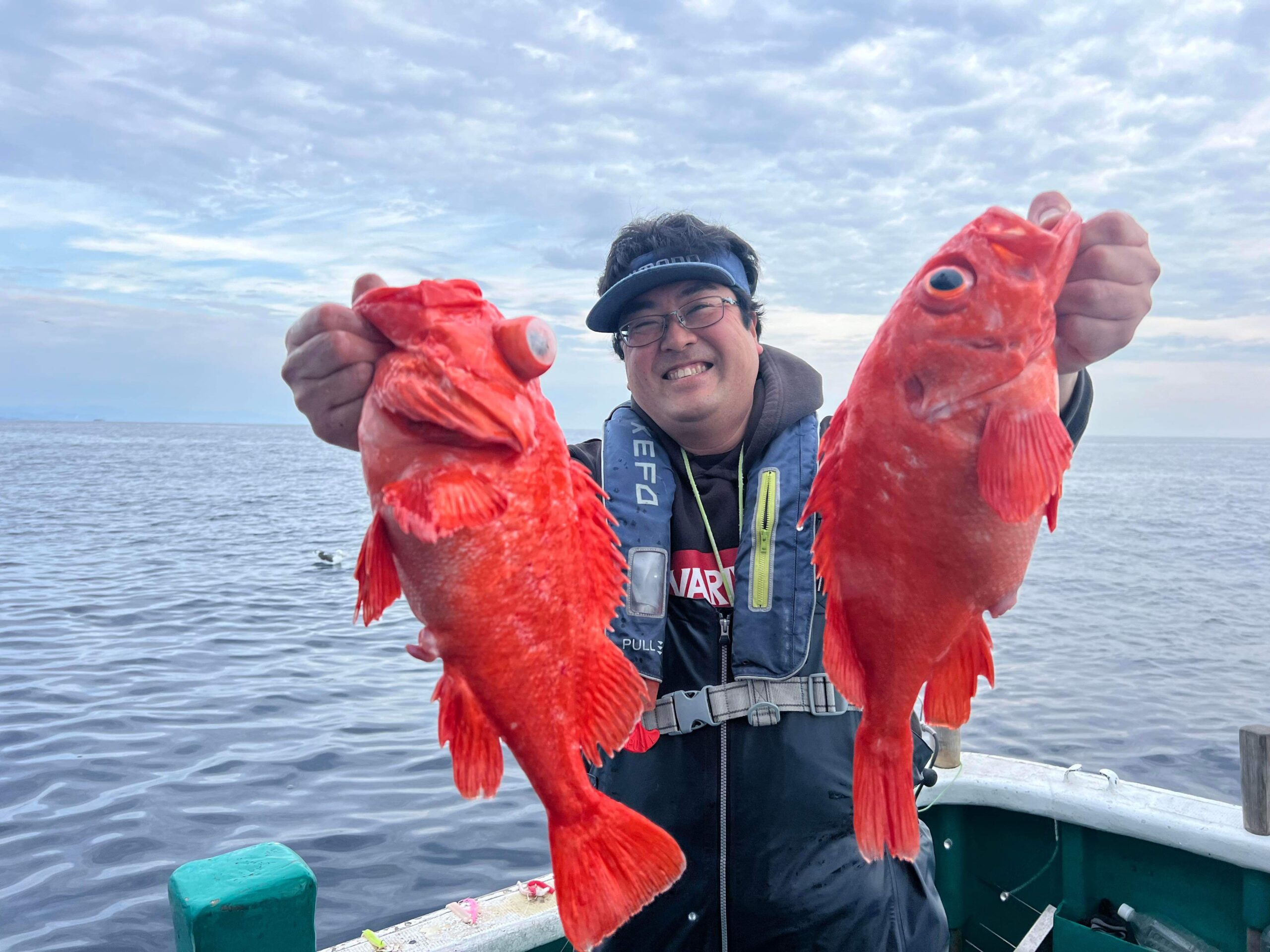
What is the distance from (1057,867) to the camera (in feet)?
17.5

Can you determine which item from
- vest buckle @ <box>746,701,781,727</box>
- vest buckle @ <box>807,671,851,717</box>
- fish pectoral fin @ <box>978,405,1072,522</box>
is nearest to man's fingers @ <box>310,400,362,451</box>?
fish pectoral fin @ <box>978,405,1072,522</box>

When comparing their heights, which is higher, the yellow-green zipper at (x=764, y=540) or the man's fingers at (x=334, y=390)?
the man's fingers at (x=334, y=390)

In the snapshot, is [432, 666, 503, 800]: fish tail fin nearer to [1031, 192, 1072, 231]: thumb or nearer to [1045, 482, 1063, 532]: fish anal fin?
[1045, 482, 1063, 532]: fish anal fin

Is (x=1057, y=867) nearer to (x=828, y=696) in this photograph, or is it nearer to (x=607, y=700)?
(x=828, y=696)

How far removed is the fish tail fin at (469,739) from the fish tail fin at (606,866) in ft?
0.59

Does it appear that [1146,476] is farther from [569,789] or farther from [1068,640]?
[569,789]

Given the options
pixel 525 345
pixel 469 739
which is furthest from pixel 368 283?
pixel 469 739

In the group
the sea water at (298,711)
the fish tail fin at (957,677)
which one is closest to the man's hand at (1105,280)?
the fish tail fin at (957,677)

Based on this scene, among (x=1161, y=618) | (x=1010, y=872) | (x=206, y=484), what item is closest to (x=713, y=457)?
(x=1010, y=872)

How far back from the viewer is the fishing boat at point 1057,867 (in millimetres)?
4344

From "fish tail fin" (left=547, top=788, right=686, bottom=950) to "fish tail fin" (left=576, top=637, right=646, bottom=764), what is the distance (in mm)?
127

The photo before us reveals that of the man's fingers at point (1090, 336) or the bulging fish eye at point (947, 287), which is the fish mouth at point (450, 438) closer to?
the bulging fish eye at point (947, 287)

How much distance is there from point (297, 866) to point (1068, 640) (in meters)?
19.1

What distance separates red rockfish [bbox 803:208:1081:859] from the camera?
1.92 meters
